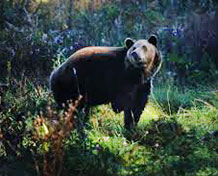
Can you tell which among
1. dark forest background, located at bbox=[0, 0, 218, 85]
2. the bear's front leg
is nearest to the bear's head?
the bear's front leg

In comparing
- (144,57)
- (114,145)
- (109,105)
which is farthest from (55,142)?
(109,105)

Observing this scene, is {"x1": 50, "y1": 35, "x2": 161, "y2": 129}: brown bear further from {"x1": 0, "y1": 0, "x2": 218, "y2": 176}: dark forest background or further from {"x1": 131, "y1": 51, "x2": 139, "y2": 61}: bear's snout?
{"x1": 0, "y1": 0, "x2": 218, "y2": 176}: dark forest background

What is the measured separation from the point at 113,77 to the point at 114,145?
48.2 inches

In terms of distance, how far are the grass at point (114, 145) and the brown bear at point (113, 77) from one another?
0.23 m

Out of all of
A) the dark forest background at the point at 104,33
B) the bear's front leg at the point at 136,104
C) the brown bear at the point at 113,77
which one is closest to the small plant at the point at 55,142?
the bear's front leg at the point at 136,104

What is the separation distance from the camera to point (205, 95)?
7.73 metres

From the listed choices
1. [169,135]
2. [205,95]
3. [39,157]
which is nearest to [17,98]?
[39,157]

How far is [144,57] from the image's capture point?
672 cm

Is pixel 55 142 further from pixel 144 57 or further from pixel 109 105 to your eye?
pixel 109 105

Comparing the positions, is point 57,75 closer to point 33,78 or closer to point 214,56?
point 33,78

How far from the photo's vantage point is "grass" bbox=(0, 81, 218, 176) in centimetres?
531

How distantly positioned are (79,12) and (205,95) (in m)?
5.55

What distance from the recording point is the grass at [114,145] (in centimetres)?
531

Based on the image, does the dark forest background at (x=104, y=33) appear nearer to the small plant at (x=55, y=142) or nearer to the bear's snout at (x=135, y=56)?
the bear's snout at (x=135, y=56)
